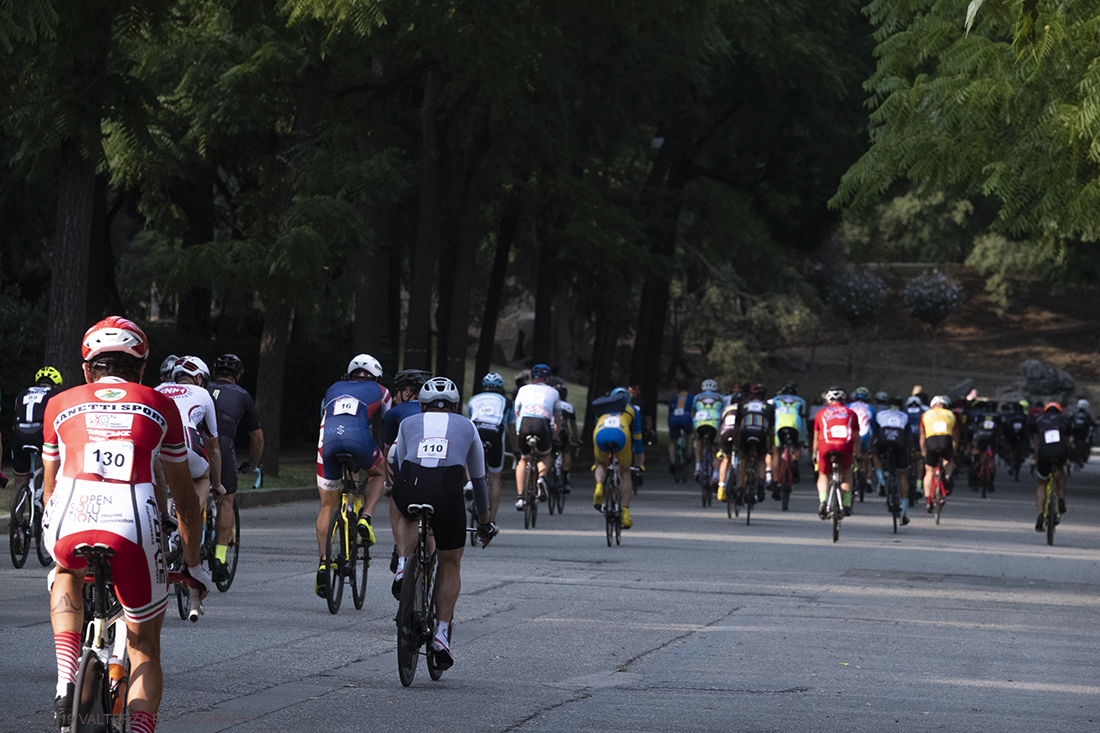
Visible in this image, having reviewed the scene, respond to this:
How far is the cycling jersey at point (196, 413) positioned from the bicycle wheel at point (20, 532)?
3.58 metres

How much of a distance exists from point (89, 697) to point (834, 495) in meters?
14.6

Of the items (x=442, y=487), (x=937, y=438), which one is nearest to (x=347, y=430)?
(x=442, y=487)

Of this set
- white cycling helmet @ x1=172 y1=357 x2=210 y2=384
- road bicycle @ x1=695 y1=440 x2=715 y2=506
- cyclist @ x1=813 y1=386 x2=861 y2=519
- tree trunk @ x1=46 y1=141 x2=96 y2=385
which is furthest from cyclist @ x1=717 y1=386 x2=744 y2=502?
white cycling helmet @ x1=172 y1=357 x2=210 y2=384

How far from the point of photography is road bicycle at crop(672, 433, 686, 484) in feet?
104

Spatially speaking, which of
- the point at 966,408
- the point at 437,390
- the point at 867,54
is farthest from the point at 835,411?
the point at 867,54

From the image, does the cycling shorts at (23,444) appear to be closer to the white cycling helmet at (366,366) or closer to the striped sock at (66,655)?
the white cycling helmet at (366,366)

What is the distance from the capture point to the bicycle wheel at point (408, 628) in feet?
27.0

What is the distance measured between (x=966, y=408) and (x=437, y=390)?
28.5 meters

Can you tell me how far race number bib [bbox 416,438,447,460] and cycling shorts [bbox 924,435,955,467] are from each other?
49.5 feet

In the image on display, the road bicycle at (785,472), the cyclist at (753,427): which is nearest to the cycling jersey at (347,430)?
the cyclist at (753,427)

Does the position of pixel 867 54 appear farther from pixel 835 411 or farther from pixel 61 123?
pixel 61 123

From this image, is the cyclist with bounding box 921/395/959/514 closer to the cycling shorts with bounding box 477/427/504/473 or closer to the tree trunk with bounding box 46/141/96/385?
the cycling shorts with bounding box 477/427/504/473

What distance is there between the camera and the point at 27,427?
14359mm

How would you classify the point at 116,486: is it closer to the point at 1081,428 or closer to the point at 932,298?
the point at 1081,428
